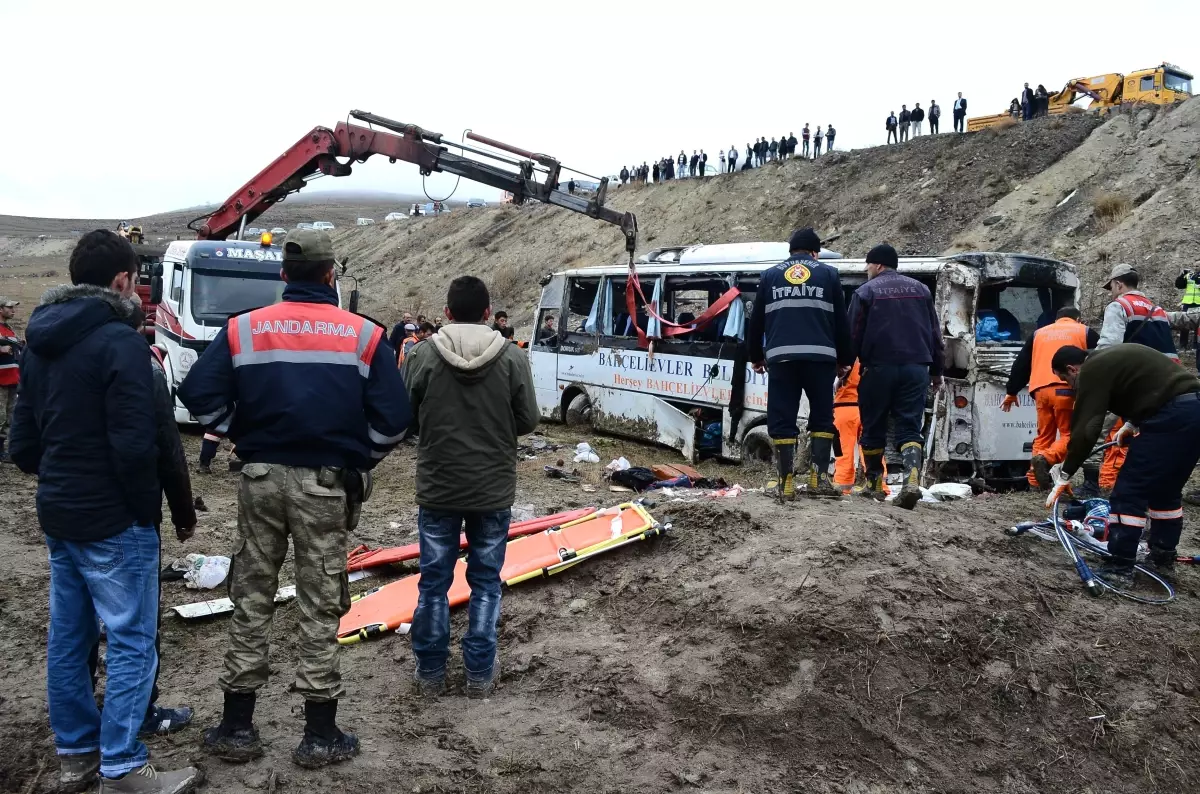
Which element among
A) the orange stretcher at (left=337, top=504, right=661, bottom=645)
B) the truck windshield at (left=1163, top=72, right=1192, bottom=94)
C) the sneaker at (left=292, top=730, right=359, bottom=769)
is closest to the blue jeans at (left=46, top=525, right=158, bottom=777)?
the sneaker at (left=292, top=730, right=359, bottom=769)

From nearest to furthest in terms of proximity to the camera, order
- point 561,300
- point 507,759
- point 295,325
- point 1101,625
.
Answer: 1. point 295,325
2. point 507,759
3. point 1101,625
4. point 561,300

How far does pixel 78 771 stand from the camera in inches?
127

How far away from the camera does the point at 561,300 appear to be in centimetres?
1348

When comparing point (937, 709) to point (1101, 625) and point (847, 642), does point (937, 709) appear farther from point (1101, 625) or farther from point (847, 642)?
point (1101, 625)

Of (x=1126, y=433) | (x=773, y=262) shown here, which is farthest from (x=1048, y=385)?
(x=773, y=262)

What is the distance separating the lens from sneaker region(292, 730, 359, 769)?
3350 millimetres

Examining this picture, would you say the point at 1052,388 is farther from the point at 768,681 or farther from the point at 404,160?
the point at 404,160

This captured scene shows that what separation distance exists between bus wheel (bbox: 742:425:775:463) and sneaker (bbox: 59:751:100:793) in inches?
297

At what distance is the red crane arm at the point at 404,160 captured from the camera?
13555mm

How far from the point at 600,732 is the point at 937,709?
1557mm

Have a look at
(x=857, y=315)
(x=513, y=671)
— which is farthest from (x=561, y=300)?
(x=513, y=671)

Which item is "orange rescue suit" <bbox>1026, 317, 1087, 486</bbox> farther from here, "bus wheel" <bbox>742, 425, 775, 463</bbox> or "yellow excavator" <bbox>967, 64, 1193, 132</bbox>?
"yellow excavator" <bbox>967, 64, 1193, 132</bbox>

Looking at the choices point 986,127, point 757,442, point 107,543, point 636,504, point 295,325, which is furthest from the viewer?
point 986,127

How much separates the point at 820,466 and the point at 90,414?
458 cm
